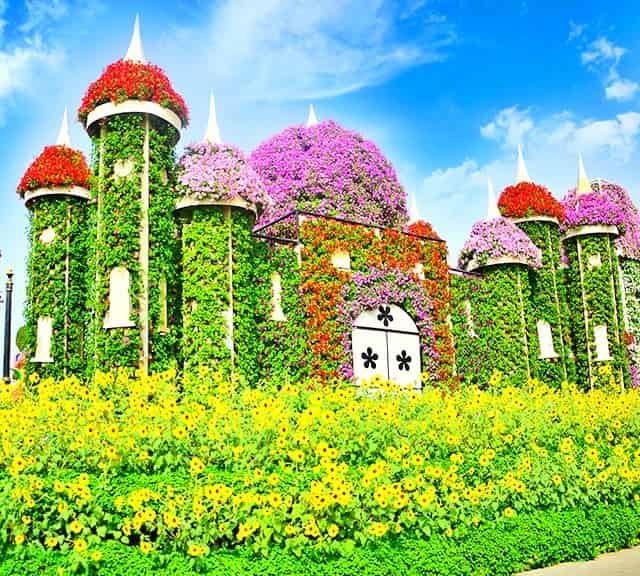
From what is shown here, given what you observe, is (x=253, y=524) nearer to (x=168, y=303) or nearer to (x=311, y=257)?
(x=168, y=303)

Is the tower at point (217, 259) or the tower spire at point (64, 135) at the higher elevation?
the tower spire at point (64, 135)

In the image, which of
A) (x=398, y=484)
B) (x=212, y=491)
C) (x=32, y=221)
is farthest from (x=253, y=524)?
(x=32, y=221)

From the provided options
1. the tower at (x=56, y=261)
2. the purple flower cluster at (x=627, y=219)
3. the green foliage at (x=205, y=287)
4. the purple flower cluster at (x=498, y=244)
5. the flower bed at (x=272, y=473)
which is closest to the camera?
the flower bed at (x=272, y=473)

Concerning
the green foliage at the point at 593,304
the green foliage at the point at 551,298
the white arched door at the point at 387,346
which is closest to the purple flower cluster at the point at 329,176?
the white arched door at the point at 387,346

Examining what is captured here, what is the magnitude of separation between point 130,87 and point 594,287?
48.6ft

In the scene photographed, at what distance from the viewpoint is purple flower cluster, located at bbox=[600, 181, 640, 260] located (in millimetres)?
22422

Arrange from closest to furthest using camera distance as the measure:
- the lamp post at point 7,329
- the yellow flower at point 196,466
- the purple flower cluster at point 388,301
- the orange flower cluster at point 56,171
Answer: the yellow flower at point 196,466 < the orange flower cluster at point 56,171 < the purple flower cluster at point 388,301 < the lamp post at point 7,329

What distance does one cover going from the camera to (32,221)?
43.2 ft

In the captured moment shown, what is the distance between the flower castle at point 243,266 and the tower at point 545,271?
0.62 feet

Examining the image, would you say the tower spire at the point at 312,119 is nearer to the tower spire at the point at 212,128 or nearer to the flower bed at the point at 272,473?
the tower spire at the point at 212,128

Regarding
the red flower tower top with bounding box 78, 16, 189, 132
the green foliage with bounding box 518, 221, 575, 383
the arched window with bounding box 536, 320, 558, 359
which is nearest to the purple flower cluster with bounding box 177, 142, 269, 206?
the red flower tower top with bounding box 78, 16, 189, 132

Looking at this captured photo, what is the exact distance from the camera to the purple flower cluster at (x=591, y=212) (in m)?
20.6

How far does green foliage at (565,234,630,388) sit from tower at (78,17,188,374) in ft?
43.8

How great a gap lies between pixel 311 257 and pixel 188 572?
9054 mm
